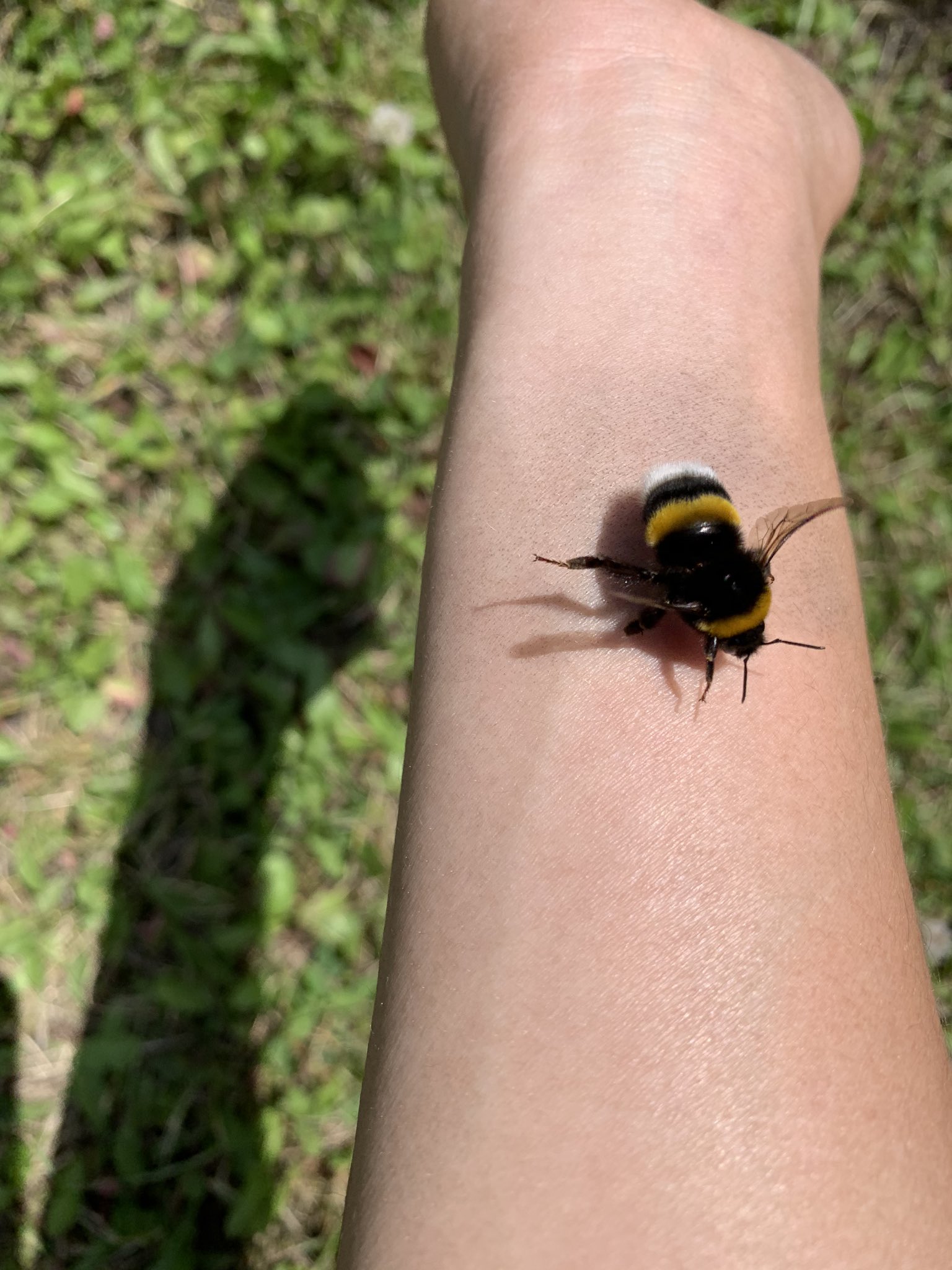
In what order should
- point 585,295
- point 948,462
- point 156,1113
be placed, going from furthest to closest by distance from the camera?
1. point 948,462
2. point 156,1113
3. point 585,295

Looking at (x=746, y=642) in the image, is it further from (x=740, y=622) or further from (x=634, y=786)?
(x=634, y=786)

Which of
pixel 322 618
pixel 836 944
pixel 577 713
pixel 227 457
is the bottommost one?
pixel 322 618

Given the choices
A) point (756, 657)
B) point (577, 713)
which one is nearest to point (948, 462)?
point (756, 657)

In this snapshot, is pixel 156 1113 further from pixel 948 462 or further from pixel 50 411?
pixel 948 462

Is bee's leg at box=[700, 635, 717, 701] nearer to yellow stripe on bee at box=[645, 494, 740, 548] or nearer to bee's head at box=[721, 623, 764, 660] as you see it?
bee's head at box=[721, 623, 764, 660]

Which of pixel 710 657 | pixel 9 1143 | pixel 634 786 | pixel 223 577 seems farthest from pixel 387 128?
pixel 9 1143

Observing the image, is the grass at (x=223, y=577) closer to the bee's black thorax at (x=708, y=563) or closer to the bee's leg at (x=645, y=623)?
the bee's leg at (x=645, y=623)
